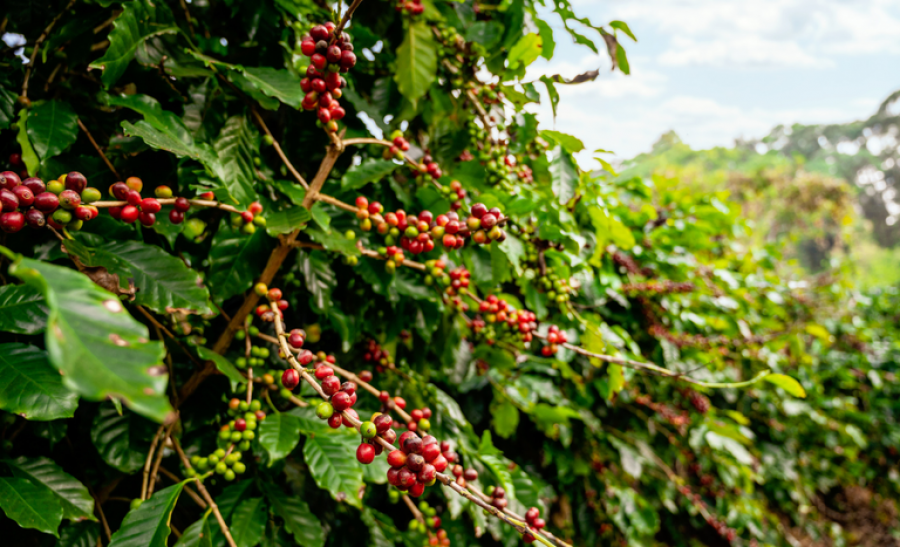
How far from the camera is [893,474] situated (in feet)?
13.4

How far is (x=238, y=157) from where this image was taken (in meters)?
1.05

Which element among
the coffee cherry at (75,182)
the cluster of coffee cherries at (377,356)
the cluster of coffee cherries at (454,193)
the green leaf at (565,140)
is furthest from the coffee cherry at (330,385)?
the green leaf at (565,140)

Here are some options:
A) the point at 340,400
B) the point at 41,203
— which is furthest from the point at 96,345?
the point at 41,203

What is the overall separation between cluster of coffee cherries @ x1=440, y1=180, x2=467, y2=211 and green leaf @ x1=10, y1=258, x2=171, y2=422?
35.4 inches

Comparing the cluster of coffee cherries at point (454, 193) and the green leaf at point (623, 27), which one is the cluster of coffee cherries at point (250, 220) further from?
the green leaf at point (623, 27)

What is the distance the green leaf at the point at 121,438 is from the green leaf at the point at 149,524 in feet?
0.49

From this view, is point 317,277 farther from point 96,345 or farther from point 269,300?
point 96,345

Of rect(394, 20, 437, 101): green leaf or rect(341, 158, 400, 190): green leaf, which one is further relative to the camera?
rect(394, 20, 437, 101): green leaf

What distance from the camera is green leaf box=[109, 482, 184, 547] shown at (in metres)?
0.80

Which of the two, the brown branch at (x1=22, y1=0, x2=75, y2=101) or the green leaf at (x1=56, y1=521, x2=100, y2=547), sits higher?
the brown branch at (x1=22, y1=0, x2=75, y2=101)

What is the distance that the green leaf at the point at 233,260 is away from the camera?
1.00m

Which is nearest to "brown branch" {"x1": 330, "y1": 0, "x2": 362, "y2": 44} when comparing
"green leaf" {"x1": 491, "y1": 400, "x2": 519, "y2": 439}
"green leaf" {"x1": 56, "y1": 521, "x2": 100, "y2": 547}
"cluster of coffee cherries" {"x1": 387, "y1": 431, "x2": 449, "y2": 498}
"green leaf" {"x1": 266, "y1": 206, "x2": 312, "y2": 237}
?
"green leaf" {"x1": 266, "y1": 206, "x2": 312, "y2": 237}

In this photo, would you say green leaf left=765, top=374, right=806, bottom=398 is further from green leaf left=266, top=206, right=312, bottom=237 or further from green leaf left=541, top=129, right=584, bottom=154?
green leaf left=266, top=206, right=312, bottom=237

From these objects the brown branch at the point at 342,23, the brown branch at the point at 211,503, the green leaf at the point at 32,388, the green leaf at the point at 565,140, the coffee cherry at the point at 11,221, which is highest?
the green leaf at the point at 565,140
